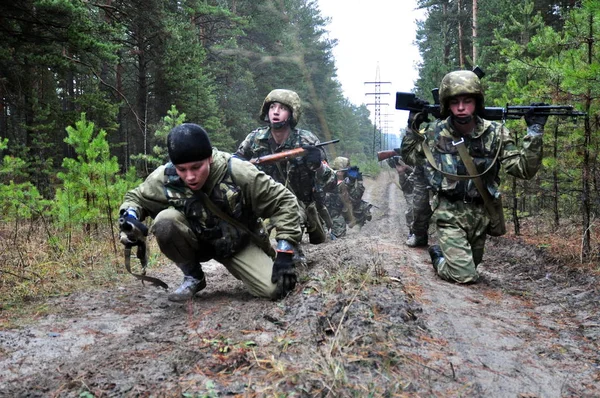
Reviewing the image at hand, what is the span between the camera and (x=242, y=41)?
Answer: 28734mm

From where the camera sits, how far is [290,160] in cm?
673

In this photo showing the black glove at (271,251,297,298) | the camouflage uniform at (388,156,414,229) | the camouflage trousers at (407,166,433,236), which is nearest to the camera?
the black glove at (271,251,297,298)

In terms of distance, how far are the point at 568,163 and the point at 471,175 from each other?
2.10 meters

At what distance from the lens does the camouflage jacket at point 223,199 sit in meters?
3.89

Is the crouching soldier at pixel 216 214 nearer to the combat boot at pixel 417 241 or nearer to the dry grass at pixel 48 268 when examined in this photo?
the dry grass at pixel 48 268

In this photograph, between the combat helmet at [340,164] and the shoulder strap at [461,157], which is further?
the combat helmet at [340,164]

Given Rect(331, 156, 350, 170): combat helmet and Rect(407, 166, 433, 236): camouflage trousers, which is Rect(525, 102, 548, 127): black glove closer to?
Rect(407, 166, 433, 236): camouflage trousers

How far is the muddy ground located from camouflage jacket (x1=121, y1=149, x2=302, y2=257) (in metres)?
0.58

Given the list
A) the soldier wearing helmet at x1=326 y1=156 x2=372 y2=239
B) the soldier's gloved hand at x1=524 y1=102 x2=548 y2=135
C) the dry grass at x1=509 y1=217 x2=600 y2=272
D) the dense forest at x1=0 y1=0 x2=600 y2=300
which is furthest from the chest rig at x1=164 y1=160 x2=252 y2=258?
the soldier wearing helmet at x1=326 y1=156 x2=372 y2=239

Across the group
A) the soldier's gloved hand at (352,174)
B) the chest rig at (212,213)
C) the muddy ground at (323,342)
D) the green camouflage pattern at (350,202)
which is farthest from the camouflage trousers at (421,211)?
the soldier's gloved hand at (352,174)

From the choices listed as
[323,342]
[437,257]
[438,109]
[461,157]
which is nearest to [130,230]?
[323,342]

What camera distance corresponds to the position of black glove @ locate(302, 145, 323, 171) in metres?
6.59

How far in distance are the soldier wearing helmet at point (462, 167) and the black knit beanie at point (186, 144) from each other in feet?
9.00

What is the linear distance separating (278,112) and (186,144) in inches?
126
